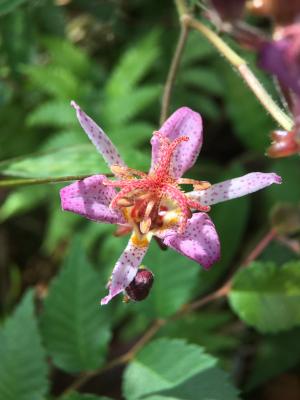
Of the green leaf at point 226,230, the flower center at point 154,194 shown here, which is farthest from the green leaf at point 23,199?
the flower center at point 154,194

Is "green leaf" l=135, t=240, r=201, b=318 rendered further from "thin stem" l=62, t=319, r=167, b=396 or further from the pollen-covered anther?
the pollen-covered anther

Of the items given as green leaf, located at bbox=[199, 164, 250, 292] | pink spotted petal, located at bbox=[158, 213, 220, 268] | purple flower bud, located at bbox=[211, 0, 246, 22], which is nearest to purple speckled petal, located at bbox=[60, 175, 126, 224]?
pink spotted petal, located at bbox=[158, 213, 220, 268]

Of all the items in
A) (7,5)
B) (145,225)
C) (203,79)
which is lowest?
(145,225)

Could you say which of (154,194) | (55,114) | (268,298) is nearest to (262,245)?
(268,298)

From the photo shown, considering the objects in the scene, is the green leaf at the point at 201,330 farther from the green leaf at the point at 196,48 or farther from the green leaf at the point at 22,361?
the green leaf at the point at 196,48

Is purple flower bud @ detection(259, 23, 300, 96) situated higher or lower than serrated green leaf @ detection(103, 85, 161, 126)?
lower

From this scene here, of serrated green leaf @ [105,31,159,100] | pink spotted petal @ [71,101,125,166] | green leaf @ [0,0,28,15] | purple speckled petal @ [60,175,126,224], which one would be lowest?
purple speckled petal @ [60,175,126,224]

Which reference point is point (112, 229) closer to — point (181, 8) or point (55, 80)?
point (55, 80)

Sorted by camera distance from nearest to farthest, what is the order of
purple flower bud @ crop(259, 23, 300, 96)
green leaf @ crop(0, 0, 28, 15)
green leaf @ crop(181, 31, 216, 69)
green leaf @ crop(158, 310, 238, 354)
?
1. purple flower bud @ crop(259, 23, 300, 96)
2. green leaf @ crop(0, 0, 28, 15)
3. green leaf @ crop(158, 310, 238, 354)
4. green leaf @ crop(181, 31, 216, 69)
